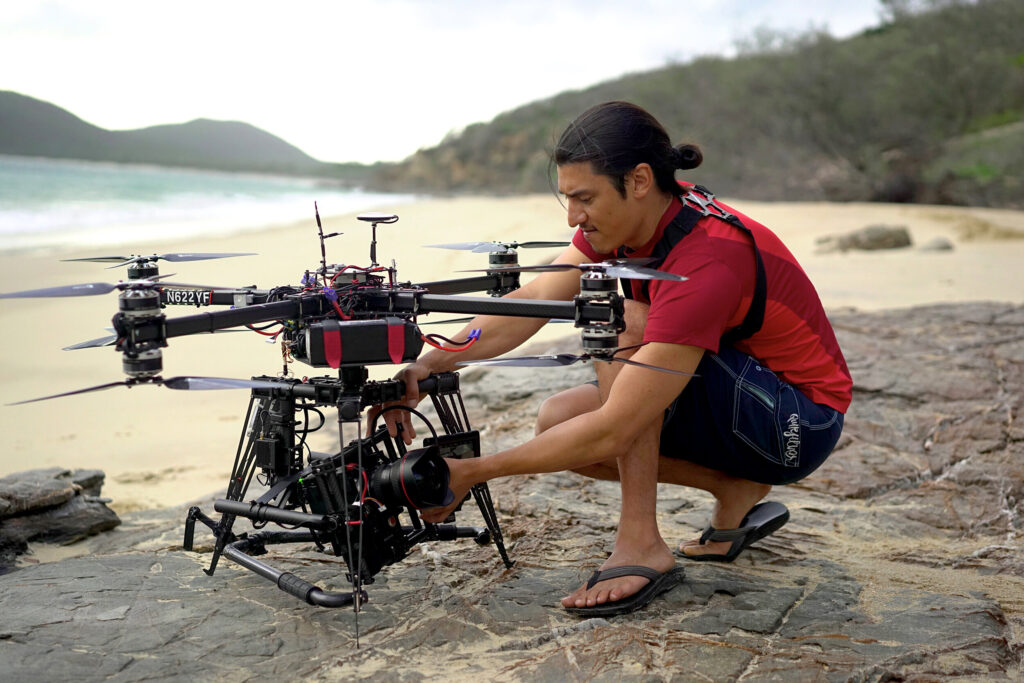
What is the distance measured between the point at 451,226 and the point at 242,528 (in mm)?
14473

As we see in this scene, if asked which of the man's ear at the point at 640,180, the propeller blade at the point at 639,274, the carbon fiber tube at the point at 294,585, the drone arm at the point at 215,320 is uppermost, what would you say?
the man's ear at the point at 640,180

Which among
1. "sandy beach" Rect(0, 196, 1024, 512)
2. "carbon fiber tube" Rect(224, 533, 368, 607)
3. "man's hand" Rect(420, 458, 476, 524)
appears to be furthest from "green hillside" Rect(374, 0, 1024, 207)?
"carbon fiber tube" Rect(224, 533, 368, 607)

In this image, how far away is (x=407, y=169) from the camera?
186 ft

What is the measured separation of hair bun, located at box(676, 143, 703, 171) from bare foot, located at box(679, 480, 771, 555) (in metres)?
→ 1.03

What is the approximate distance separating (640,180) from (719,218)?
0.25m

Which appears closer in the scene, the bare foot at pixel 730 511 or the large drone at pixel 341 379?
the large drone at pixel 341 379

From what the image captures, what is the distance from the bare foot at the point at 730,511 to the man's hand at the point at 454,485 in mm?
913

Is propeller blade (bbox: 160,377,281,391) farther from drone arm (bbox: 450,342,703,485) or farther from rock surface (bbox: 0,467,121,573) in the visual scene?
rock surface (bbox: 0,467,121,573)

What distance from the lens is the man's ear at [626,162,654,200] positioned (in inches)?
101

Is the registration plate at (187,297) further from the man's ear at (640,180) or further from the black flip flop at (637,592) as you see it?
the black flip flop at (637,592)

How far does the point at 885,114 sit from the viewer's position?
69.5 ft

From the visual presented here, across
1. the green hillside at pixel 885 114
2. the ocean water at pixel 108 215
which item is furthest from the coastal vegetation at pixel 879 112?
the ocean water at pixel 108 215

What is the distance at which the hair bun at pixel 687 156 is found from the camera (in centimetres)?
265

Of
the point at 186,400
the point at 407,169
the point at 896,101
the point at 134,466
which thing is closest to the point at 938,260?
the point at 186,400
